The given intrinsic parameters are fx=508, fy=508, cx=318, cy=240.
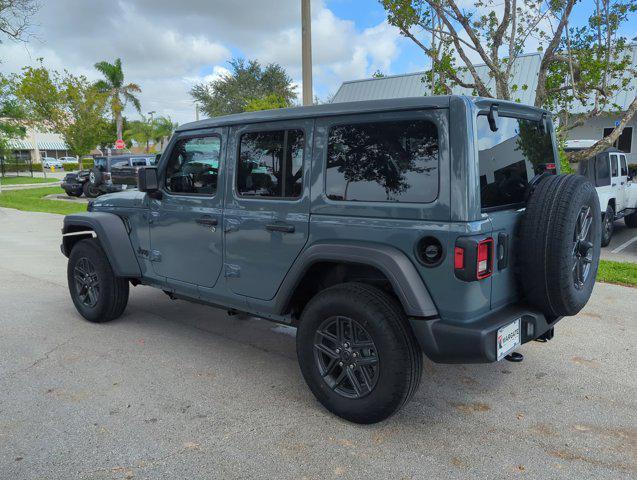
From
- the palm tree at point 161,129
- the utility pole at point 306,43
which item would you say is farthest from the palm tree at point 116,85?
the utility pole at point 306,43

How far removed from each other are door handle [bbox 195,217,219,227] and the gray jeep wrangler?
15 mm

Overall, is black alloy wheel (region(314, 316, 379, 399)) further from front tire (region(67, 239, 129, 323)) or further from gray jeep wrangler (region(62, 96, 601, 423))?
front tire (region(67, 239, 129, 323))

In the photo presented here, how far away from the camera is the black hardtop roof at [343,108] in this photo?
2799 mm

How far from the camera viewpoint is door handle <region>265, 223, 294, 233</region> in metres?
3.36

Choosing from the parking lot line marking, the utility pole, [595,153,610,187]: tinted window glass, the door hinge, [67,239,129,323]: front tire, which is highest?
the utility pole

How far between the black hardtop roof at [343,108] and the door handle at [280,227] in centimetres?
72

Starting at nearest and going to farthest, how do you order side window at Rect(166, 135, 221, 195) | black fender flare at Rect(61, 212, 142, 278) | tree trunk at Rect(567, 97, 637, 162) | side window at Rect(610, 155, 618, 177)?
side window at Rect(166, 135, 221, 195) → black fender flare at Rect(61, 212, 142, 278) → tree trunk at Rect(567, 97, 637, 162) → side window at Rect(610, 155, 618, 177)

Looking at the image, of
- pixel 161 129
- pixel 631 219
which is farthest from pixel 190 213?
pixel 161 129

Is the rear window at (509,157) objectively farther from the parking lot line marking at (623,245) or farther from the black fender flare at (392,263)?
the parking lot line marking at (623,245)

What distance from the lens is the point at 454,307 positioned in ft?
9.00

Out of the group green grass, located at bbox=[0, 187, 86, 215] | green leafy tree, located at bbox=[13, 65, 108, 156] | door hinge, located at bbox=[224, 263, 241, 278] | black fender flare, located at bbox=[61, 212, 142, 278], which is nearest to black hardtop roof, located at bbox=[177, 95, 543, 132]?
door hinge, located at bbox=[224, 263, 241, 278]

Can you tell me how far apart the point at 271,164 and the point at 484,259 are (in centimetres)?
160

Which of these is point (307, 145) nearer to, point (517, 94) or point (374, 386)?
point (374, 386)

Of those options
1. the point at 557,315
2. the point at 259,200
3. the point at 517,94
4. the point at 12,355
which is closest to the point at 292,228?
the point at 259,200
